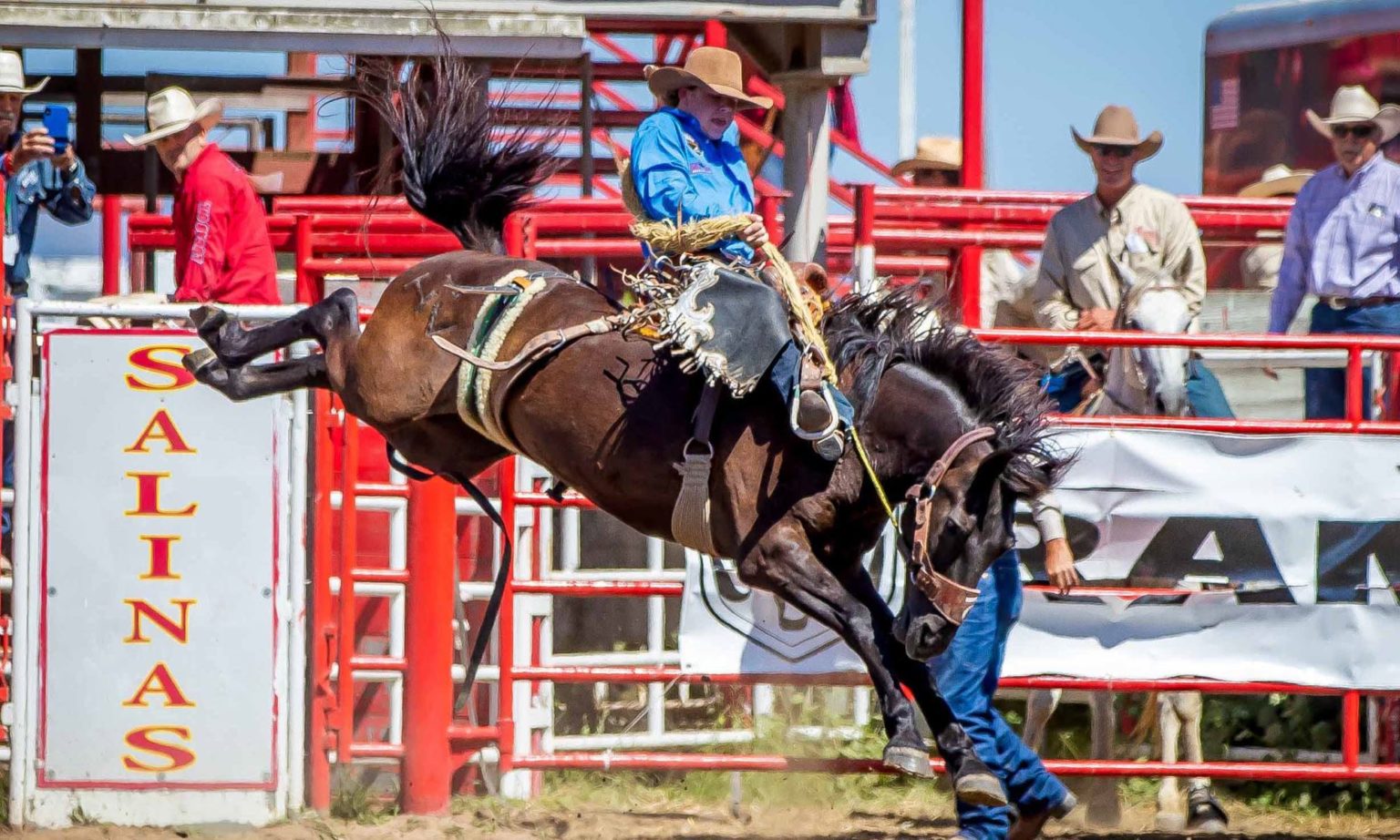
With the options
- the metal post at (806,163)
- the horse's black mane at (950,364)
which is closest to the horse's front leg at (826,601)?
the horse's black mane at (950,364)

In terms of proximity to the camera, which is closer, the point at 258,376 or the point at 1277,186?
the point at 258,376

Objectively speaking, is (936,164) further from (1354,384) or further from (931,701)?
(931,701)

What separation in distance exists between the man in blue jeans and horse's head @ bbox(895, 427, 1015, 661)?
12.3 inches

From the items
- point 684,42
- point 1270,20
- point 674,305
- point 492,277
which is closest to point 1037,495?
point 674,305

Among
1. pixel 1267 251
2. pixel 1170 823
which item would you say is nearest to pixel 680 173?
pixel 1170 823

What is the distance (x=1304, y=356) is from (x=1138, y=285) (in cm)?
114

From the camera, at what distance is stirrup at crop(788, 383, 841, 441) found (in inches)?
179

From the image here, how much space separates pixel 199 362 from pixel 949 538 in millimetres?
2391

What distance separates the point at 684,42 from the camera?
9961mm

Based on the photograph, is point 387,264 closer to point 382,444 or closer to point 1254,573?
point 382,444

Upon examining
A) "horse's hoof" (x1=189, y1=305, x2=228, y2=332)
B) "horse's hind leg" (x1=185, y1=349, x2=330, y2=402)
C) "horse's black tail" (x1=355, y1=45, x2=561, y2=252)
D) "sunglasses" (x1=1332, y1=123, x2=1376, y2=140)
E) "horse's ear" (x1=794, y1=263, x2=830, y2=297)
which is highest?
"sunglasses" (x1=1332, y1=123, x2=1376, y2=140)

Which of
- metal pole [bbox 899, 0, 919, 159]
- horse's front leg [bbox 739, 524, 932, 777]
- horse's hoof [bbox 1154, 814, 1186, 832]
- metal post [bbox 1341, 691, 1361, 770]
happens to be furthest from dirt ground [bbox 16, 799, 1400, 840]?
metal pole [bbox 899, 0, 919, 159]

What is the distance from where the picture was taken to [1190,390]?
6.43m

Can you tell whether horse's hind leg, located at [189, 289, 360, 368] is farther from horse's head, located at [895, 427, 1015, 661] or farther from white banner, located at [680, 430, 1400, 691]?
horse's head, located at [895, 427, 1015, 661]
